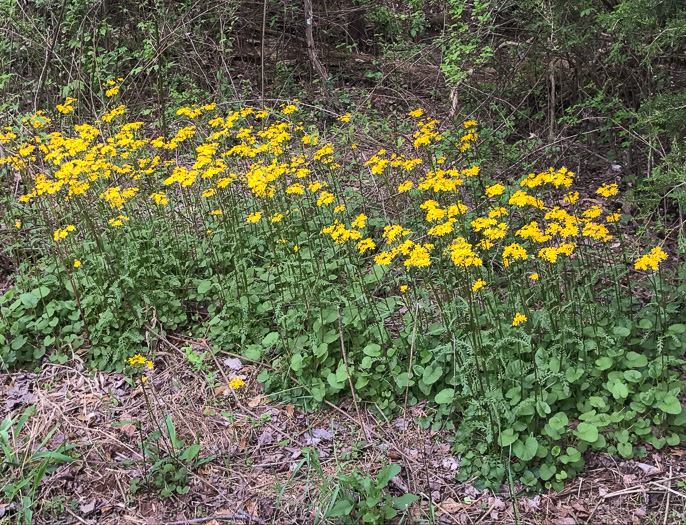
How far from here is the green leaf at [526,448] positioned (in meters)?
2.51

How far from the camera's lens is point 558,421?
2.54 meters

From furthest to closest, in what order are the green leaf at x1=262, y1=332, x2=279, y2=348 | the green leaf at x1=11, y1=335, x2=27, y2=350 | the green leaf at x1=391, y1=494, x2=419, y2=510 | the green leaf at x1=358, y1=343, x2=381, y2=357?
the green leaf at x1=11, y1=335, x2=27, y2=350 → the green leaf at x1=262, y1=332, x2=279, y2=348 → the green leaf at x1=358, y1=343, x2=381, y2=357 → the green leaf at x1=391, y1=494, x2=419, y2=510

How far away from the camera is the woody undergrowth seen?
2.65m

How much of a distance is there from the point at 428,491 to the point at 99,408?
208cm

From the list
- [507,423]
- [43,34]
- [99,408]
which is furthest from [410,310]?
[43,34]

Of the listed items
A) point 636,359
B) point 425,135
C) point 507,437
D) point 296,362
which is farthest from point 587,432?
point 425,135

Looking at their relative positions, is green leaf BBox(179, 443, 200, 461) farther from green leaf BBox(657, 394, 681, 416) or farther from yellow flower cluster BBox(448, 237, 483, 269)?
green leaf BBox(657, 394, 681, 416)

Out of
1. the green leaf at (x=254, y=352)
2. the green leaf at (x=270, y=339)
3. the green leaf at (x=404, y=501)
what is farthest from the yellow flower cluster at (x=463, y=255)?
the green leaf at (x=254, y=352)

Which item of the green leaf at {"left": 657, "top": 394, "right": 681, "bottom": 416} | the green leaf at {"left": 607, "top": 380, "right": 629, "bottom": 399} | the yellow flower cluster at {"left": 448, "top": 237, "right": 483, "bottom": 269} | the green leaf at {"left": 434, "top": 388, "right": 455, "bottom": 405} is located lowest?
the green leaf at {"left": 434, "top": 388, "right": 455, "bottom": 405}

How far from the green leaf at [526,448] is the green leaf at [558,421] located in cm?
11

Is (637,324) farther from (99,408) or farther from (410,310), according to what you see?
(99,408)

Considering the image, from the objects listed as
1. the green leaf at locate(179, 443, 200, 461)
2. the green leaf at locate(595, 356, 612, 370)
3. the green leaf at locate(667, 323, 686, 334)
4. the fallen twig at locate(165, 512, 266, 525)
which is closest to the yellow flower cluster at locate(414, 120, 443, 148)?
the green leaf at locate(595, 356, 612, 370)

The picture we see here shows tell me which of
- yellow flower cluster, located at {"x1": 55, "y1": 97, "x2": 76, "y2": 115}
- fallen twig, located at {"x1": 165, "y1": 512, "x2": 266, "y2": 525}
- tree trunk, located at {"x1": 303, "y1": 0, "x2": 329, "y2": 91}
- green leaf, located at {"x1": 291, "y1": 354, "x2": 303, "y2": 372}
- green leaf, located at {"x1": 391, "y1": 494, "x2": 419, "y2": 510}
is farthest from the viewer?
tree trunk, located at {"x1": 303, "y1": 0, "x2": 329, "y2": 91}

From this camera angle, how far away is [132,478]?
2.82 m
